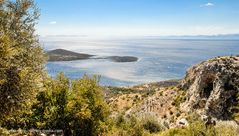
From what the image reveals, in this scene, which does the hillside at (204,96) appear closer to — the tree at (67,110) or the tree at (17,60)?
the tree at (67,110)

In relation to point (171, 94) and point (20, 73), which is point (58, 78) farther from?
point (171, 94)

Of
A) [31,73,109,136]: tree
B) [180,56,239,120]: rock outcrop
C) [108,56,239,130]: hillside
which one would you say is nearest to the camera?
[31,73,109,136]: tree

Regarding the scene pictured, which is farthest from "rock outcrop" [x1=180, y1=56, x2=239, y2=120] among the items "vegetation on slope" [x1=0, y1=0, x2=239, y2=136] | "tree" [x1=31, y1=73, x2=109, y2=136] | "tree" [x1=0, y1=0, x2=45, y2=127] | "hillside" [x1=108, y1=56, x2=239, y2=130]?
"tree" [x1=0, y1=0, x2=45, y2=127]

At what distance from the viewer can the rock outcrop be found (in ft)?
156

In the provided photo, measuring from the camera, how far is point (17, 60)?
17.9m

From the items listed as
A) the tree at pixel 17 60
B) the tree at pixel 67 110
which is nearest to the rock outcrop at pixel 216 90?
the tree at pixel 67 110

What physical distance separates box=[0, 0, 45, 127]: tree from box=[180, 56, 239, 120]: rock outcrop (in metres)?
31.6

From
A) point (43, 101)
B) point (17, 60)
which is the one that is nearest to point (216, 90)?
point (43, 101)

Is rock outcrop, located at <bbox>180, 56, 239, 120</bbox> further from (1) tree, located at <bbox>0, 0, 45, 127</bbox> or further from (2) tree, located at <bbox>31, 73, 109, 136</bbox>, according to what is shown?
(1) tree, located at <bbox>0, 0, 45, 127</bbox>

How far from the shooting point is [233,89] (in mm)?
49094

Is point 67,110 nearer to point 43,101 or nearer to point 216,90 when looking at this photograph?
point 43,101

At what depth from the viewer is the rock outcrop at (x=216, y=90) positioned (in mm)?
47656

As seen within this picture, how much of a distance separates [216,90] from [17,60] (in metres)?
38.4

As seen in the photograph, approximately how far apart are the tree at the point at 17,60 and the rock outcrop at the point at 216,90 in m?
31.6
